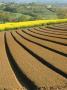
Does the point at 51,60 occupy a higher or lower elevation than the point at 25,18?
higher

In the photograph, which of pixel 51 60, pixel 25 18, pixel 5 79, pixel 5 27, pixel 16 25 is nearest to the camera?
pixel 5 79

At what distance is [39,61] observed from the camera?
21.5 ft

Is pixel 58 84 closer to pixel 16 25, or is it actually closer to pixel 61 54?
pixel 61 54

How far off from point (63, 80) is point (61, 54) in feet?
8.37

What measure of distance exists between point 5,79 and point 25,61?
1.50 m

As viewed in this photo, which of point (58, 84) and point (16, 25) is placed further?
point (16, 25)

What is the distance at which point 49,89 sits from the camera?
173 inches

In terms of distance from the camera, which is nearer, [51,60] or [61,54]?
[51,60]

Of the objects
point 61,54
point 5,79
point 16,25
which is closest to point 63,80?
point 5,79

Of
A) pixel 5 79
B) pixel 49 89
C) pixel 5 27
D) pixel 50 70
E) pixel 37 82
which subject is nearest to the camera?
pixel 49 89

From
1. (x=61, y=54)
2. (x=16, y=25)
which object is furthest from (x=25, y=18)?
(x=61, y=54)

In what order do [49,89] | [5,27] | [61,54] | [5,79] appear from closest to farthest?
[49,89]
[5,79]
[61,54]
[5,27]

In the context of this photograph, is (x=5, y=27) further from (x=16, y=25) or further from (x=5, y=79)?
(x=5, y=79)

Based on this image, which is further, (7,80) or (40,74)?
(40,74)
